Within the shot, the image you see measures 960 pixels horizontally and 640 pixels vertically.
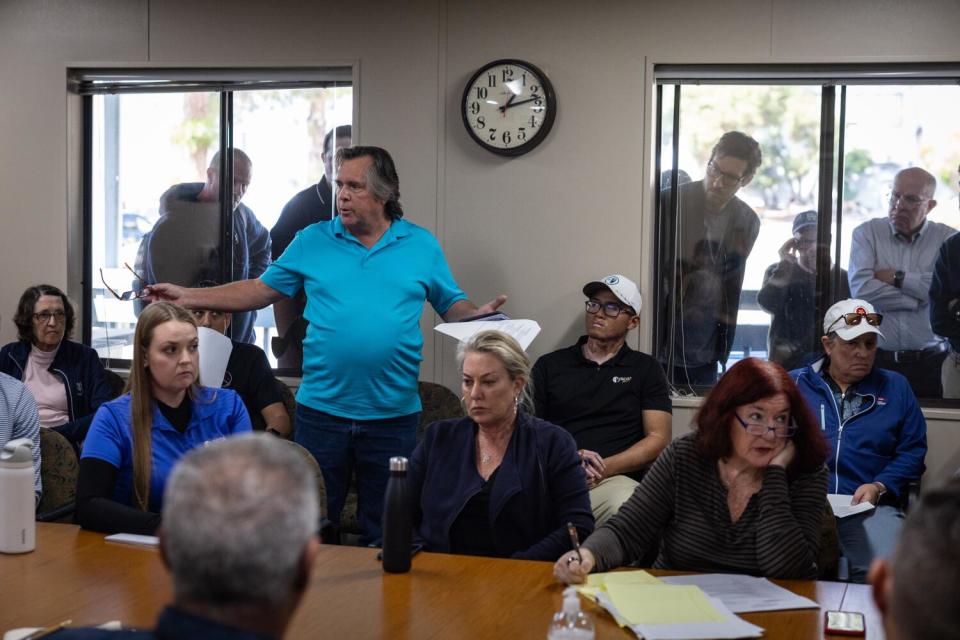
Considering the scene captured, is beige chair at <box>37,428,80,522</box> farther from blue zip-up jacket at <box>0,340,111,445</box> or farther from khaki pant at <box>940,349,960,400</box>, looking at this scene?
khaki pant at <box>940,349,960,400</box>

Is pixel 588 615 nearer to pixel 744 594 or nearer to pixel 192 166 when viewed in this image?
pixel 744 594

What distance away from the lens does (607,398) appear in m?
4.40

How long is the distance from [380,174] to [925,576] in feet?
9.83

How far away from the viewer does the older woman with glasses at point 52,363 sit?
4910 millimetres

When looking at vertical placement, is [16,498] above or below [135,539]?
above

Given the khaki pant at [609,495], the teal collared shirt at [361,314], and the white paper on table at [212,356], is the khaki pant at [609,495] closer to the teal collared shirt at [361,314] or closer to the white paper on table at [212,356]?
Answer: the teal collared shirt at [361,314]

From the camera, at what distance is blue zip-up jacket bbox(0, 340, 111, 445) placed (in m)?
4.95

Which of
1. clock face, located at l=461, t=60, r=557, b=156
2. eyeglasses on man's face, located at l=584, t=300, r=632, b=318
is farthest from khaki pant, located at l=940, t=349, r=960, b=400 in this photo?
clock face, located at l=461, t=60, r=557, b=156

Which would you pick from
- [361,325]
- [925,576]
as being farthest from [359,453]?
[925,576]

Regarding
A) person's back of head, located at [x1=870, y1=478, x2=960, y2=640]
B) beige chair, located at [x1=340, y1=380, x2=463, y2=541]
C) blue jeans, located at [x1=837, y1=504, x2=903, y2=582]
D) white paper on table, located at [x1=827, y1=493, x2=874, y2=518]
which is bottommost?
blue jeans, located at [x1=837, y1=504, x2=903, y2=582]

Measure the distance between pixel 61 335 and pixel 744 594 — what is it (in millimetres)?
3694

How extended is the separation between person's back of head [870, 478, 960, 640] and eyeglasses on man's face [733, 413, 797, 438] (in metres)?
1.50

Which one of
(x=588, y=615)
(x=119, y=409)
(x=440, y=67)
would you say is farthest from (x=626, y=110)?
(x=588, y=615)

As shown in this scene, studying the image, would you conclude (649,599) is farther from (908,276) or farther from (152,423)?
(908,276)
